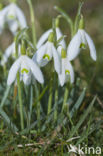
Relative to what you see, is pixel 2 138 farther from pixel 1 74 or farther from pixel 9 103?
pixel 1 74

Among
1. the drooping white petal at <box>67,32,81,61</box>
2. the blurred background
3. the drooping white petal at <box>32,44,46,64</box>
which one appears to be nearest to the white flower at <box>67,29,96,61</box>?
the drooping white petal at <box>67,32,81,61</box>

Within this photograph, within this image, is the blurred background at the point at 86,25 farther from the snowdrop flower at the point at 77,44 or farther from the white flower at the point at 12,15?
the snowdrop flower at the point at 77,44

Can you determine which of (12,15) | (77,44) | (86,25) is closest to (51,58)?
(77,44)

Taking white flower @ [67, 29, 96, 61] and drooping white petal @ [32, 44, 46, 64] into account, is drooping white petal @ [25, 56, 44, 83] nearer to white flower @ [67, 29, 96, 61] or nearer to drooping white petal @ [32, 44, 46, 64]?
drooping white petal @ [32, 44, 46, 64]

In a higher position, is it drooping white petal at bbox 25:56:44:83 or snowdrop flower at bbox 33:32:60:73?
snowdrop flower at bbox 33:32:60:73

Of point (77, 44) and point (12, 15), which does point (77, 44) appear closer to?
point (77, 44)

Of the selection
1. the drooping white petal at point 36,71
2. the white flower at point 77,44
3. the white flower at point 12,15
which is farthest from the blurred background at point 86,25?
the drooping white petal at point 36,71

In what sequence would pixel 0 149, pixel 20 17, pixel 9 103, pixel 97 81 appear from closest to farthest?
pixel 0 149
pixel 9 103
pixel 20 17
pixel 97 81

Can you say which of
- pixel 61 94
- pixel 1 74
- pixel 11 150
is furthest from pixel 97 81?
pixel 11 150

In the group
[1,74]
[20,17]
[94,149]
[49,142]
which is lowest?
[94,149]

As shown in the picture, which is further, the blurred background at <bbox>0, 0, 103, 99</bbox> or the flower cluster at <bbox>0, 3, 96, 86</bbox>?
the blurred background at <bbox>0, 0, 103, 99</bbox>

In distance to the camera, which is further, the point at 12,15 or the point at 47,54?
the point at 12,15
